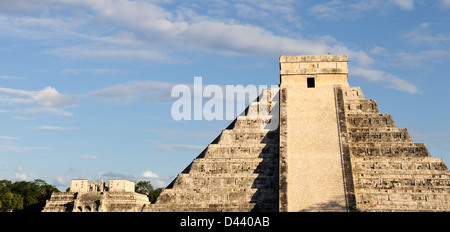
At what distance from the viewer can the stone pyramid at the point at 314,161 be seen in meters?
33.1

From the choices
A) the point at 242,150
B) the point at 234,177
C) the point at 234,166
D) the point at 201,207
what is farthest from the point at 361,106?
the point at 201,207

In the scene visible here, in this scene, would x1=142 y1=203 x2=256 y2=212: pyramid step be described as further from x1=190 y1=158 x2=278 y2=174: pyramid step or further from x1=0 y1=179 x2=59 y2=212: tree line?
x1=0 y1=179 x2=59 y2=212: tree line

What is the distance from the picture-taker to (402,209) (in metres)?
32.6

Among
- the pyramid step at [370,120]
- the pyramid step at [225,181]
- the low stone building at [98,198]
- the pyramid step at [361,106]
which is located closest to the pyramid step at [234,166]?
the pyramid step at [225,181]

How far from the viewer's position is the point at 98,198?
174 ft

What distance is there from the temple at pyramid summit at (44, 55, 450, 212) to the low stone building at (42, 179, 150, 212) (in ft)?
52.2

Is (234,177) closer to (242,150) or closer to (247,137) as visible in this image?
(242,150)

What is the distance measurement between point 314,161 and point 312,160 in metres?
0.16

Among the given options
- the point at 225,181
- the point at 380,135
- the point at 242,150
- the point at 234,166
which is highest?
the point at 380,135

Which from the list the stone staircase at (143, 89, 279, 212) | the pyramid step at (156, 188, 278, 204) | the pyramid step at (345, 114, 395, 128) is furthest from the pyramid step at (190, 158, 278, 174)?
the pyramid step at (345, 114, 395, 128)

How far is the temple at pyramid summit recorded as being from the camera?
108 feet

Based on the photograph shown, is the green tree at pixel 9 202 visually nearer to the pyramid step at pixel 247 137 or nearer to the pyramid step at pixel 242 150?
the pyramid step at pixel 242 150
